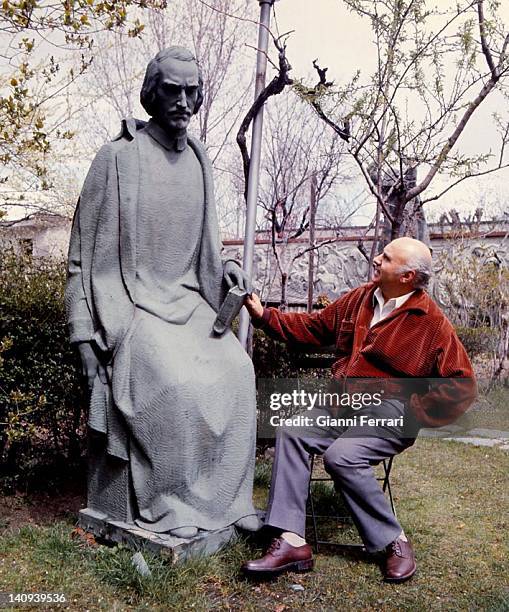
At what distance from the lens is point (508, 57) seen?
5.09 meters

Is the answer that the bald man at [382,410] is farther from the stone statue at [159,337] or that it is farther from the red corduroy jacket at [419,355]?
the stone statue at [159,337]

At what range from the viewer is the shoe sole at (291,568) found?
295 cm

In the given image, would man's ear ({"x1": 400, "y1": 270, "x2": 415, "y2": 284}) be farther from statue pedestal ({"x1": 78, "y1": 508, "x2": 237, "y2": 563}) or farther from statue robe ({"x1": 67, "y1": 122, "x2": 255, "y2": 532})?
statue pedestal ({"x1": 78, "y1": 508, "x2": 237, "y2": 563})

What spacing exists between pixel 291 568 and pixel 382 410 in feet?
2.81

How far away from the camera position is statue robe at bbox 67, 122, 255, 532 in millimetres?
3061

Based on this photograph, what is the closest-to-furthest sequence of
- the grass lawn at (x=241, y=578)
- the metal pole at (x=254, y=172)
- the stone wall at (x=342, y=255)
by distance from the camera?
the grass lawn at (x=241, y=578) → the metal pole at (x=254, y=172) → the stone wall at (x=342, y=255)

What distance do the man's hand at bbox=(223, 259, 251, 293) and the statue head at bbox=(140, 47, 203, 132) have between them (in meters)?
0.73

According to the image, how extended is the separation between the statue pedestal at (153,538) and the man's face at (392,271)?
141cm

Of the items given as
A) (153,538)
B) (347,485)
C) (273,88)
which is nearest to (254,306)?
(347,485)

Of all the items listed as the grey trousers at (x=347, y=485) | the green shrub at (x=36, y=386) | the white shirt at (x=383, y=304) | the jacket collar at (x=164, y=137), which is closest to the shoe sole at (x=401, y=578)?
the grey trousers at (x=347, y=485)

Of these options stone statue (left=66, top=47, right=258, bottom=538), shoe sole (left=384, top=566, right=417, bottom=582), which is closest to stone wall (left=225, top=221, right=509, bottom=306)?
stone statue (left=66, top=47, right=258, bottom=538)

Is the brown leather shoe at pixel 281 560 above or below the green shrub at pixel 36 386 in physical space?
below

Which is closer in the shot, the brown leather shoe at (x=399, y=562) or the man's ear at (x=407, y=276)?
the brown leather shoe at (x=399, y=562)

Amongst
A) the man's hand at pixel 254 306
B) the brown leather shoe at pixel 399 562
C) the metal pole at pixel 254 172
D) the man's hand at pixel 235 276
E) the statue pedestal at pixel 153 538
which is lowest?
the brown leather shoe at pixel 399 562
